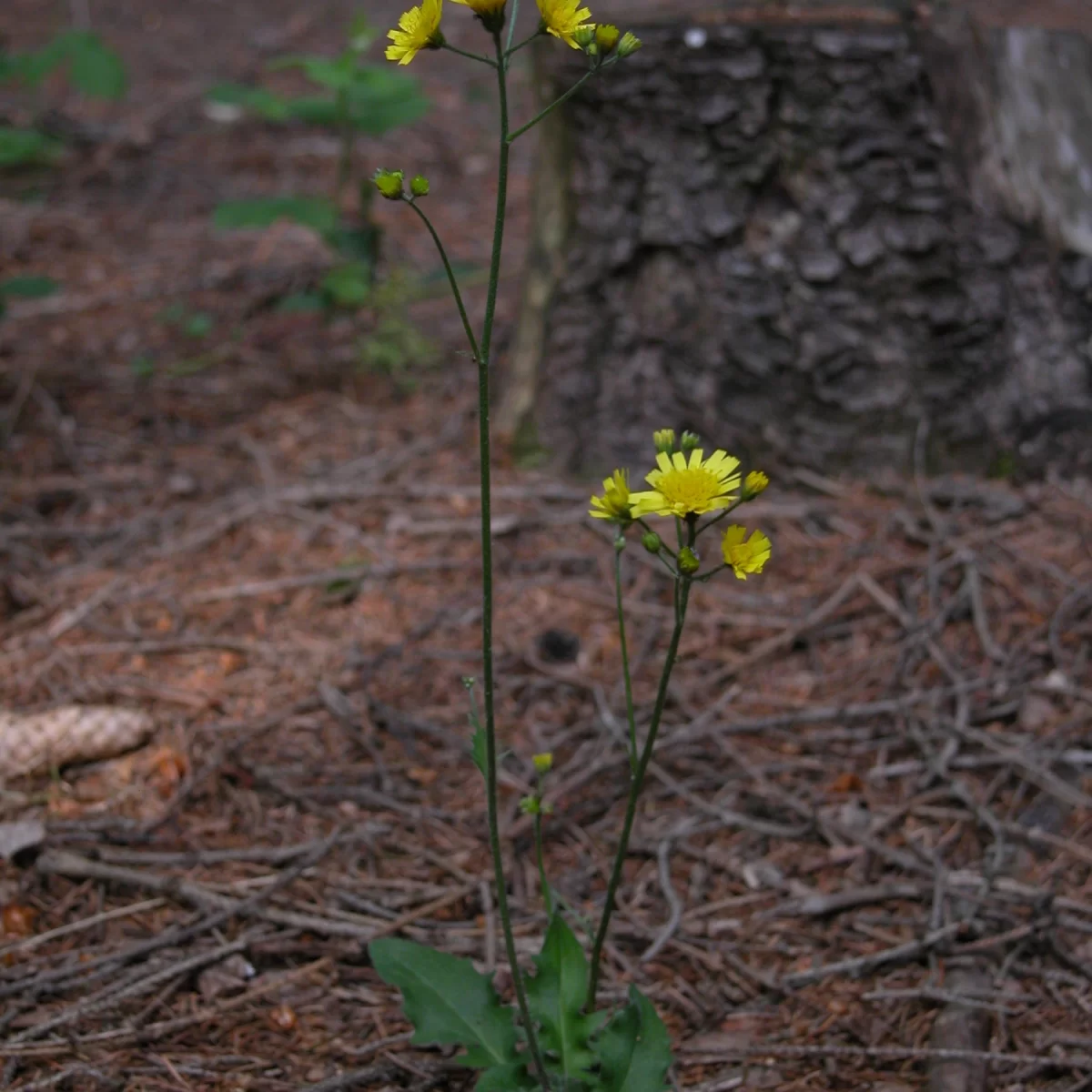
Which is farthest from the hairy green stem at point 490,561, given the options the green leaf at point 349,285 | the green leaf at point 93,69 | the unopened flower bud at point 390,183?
the green leaf at point 93,69

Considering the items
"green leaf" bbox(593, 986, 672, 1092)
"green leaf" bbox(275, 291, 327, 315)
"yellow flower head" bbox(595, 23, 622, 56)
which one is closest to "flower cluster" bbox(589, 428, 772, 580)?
"yellow flower head" bbox(595, 23, 622, 56)

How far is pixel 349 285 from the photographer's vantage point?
3607 mm

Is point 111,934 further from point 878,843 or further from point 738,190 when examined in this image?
point 738,190

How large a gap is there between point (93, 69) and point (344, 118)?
108 cm

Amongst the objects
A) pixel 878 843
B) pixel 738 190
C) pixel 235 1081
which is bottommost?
pixel 235 1081

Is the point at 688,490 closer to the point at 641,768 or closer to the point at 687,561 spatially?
the point at 687,561

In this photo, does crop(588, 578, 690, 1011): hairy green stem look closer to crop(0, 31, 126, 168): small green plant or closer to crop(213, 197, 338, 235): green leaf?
crop(213, 197, 338, 235): green leaf

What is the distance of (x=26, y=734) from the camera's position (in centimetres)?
217

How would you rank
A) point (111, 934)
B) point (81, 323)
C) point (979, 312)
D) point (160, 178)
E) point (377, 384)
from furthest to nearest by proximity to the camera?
point (160, 178)
point (81, 323)
point (377, 384)
point (979, 312)
point (111, 934)

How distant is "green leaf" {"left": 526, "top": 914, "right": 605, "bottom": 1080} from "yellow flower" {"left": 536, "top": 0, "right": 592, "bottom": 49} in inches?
41.1

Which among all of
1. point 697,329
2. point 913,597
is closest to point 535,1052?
point 913,597

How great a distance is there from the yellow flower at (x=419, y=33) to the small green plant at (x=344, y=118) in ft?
7.27

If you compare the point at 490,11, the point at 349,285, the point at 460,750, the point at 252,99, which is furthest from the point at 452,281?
the point at 252,99

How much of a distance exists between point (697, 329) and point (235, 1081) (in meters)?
2.06
